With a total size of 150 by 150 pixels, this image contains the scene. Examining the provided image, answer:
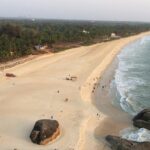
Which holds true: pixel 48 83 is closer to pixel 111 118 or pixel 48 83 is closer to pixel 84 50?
pixel 111 118

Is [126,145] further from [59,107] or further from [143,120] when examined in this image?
[59,107]

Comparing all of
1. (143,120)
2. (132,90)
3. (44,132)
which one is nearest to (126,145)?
(143,120)

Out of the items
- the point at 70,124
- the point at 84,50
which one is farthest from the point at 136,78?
the point at 84,50

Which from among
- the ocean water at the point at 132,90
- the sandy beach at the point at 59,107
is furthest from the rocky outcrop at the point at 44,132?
the ocean water at the point at 132,90

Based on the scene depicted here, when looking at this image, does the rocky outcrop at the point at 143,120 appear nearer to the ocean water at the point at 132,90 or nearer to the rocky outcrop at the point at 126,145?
the ocean water at the point at 132,90

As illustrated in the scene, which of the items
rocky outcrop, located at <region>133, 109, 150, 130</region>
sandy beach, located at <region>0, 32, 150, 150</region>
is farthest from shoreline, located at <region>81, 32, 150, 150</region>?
rocky outcrop, located at <region>133, 109, 150, 130</region>
